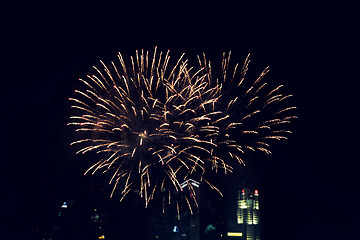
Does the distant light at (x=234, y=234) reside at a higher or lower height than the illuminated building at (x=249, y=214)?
lower

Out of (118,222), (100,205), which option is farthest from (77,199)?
(118,222)

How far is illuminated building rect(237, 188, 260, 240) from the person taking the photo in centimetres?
7288

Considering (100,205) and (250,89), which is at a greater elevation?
(250,89)

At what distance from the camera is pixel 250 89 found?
18578 millimetres

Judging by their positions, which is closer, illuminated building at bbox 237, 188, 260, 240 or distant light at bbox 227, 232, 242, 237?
illuminated building at bbox 237, 188, 260, 240

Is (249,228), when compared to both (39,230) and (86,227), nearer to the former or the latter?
(86,227)

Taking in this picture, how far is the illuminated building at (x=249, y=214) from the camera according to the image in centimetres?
7288

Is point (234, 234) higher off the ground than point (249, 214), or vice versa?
point (249, 214)

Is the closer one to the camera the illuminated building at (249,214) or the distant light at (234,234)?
the illuminated building at (249,214)

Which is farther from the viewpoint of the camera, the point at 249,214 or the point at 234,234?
the point at 234,234

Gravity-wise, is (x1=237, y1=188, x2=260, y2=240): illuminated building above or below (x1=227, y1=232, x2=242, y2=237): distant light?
above

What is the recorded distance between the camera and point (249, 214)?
7375 cm

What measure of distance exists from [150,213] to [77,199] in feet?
42.9

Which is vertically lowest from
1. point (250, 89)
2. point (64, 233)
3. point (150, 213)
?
point (64, 233)
